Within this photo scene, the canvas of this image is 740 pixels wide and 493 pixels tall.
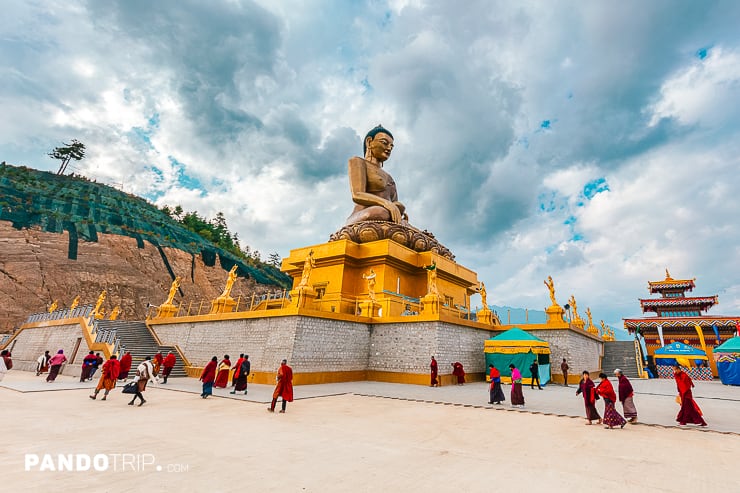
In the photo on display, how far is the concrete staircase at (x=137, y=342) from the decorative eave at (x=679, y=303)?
44.0 m

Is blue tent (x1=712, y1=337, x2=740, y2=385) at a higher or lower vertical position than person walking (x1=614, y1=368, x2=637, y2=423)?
higher

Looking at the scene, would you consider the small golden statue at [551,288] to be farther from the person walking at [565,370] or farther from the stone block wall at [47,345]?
the stone block wall at [47,345]

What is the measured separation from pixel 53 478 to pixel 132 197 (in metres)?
66.4

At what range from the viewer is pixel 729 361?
19.6m

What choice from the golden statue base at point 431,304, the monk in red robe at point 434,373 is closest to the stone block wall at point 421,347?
the monk in red robe at point 434,373

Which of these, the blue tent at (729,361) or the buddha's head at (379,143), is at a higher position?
the buddha's head at (379,143)

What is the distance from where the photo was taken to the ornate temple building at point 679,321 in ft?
107

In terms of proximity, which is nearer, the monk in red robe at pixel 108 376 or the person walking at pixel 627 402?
the person walking at pixel 627 402

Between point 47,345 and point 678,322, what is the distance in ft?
166

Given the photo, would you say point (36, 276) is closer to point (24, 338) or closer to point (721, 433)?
point (24, 338)

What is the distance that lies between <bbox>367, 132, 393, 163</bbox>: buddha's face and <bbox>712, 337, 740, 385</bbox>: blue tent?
23251mm

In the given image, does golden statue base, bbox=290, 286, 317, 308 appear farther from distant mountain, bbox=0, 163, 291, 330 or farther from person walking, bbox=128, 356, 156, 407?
distant mountain, bbox=0, 163, 291, 330

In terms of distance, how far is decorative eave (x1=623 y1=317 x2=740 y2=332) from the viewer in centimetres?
3228

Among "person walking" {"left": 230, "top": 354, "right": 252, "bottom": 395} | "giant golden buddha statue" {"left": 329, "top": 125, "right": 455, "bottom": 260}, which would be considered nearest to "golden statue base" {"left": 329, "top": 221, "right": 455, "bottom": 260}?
"giant golden buddha statue" {"left": 329, "top": 125, "right": 455, "bottom": 260}
